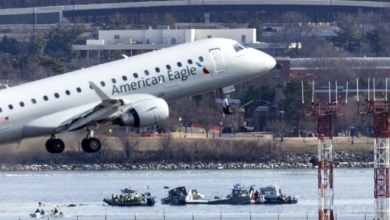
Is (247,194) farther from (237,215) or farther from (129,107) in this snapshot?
(129,107)

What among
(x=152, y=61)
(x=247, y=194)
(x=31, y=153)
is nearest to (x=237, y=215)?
(x=247, y=194)

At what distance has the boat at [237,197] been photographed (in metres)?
187

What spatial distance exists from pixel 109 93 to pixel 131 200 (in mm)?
81211

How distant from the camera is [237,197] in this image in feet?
612

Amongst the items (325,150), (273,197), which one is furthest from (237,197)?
(325,150)

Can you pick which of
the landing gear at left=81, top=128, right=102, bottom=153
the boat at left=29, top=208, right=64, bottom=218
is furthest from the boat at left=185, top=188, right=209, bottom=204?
the landing gear at left=81, top=128, right=102, bottom=153

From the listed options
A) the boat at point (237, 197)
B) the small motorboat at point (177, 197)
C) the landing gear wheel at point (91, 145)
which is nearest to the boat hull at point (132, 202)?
the small motorboat at point (177, 197)

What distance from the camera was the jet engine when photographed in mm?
106375

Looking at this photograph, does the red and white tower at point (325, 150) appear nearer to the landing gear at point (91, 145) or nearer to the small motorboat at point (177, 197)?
the small motorboat at point (177, 197)

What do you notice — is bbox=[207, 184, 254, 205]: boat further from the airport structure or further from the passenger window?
the passenger window

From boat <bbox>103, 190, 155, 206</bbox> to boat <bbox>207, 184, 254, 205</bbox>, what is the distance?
17.6 feet

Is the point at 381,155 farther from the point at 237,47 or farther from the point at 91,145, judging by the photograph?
the point at 91,145

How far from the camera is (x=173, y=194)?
18738 centimetres

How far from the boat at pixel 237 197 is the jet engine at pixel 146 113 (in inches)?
3130
